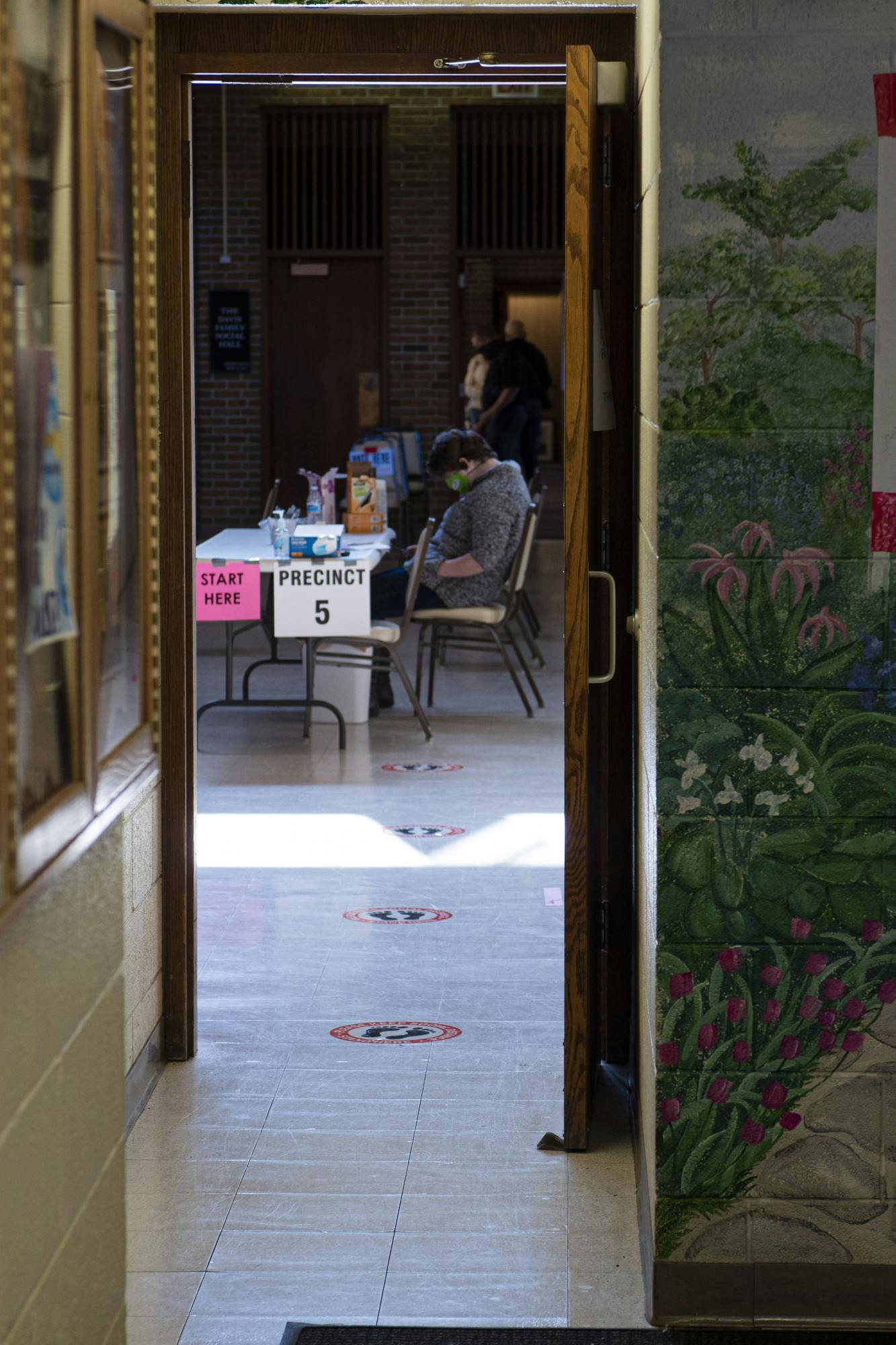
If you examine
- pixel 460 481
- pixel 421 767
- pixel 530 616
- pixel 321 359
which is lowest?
pixel 421 767

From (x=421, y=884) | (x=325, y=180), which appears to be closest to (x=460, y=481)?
(x=421, y=884)

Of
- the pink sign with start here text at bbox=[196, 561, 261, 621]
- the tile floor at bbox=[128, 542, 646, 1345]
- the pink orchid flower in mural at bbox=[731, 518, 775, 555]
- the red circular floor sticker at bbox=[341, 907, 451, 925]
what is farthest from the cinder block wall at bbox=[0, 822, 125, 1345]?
the pink sign with start here text at bbox=[196, 561, 261, 621]

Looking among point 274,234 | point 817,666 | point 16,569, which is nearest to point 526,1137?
point 817,666

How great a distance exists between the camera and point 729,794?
2633mm

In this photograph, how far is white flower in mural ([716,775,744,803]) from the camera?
104 inches

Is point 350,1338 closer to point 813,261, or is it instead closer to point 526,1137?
point 526,1137

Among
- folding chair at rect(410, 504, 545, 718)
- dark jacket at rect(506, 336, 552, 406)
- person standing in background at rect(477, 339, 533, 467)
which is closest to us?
folding chair at rect(410, 504, 545, 718)

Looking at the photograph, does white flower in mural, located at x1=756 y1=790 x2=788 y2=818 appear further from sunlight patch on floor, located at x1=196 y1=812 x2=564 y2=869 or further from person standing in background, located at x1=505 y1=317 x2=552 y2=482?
person standing in background, located at x1=505 y1=317 x2=552 y2=482

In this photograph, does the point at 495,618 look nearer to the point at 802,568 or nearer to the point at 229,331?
the point at 802,568

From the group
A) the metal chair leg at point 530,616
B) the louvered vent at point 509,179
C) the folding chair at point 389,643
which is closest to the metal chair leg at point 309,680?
the folding chair at point 389,643

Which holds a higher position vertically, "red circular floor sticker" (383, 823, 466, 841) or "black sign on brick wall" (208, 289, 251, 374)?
"black sign on brick wall" (208, 289, 251, 374)

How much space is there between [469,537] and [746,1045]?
543cm

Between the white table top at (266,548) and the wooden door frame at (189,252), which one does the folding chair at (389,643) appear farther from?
the wooden door frame at (189,252)

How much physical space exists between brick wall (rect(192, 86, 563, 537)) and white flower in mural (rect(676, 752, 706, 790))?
12.1m
